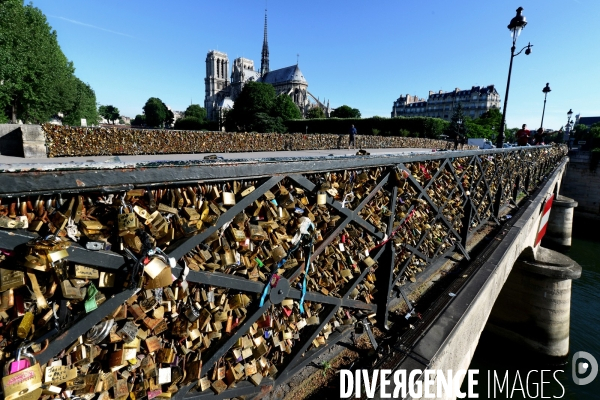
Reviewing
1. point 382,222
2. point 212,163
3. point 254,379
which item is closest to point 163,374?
point 254,379

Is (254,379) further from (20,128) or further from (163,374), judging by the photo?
(20,128)

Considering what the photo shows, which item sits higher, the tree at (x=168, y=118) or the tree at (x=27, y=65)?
the tree at (x=168, y=118)

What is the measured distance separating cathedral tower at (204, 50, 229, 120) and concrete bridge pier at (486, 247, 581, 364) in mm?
116465

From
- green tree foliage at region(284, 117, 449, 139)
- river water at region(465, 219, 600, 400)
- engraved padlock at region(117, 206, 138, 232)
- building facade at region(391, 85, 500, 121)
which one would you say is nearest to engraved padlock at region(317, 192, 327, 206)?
engraved padlock at region(117, 206, 138, 232)

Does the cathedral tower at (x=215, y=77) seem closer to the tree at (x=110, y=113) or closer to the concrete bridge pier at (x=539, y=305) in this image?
the tree at (x=110, y=113)

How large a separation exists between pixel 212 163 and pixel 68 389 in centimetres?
118

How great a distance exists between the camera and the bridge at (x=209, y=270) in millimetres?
1180

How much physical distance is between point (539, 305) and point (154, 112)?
122235 mm

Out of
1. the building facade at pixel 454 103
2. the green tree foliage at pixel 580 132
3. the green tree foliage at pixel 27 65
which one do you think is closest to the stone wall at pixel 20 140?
the green tree foliage at pixel 27 65

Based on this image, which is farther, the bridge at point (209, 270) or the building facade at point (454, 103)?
the building facade at point (454, 103)

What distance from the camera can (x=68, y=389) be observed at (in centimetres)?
135

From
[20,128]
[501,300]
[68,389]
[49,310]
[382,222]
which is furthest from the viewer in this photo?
[501,300]

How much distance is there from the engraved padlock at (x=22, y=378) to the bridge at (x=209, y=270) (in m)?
0.04

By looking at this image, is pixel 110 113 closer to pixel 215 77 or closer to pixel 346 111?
pixel 215 77
